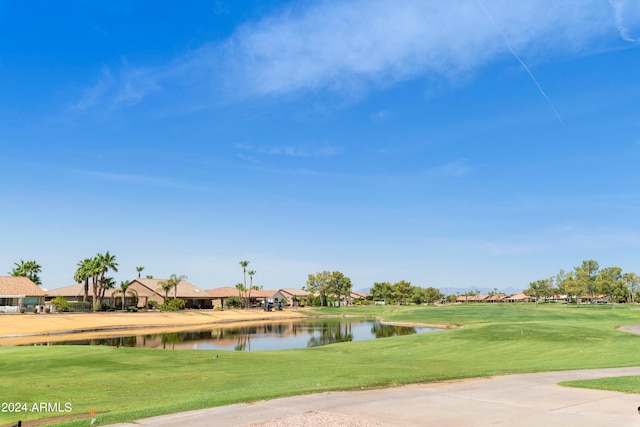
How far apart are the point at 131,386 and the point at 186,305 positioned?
118475 mm

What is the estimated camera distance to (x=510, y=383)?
18.4 meters

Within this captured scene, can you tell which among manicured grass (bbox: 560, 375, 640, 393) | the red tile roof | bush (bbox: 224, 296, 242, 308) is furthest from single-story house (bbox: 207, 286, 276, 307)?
manicured grass (bbox: 560, 375, 640, 393)

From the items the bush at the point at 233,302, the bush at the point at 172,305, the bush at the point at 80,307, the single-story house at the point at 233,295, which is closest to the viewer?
the bush at the point at 80,307

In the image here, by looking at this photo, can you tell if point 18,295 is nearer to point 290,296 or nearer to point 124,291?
point 124,291

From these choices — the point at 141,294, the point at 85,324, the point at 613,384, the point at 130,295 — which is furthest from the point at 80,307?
the point at 613,384

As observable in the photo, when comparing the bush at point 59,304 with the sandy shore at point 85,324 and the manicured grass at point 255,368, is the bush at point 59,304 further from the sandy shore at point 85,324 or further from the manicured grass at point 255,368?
the manicured grass at point 255,368

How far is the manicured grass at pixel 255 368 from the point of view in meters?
18.3

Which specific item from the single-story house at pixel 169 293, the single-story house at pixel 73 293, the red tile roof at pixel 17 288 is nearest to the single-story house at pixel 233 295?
the single-story house at pixel 169 293

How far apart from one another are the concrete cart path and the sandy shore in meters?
46.1

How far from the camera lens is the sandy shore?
→ 194 ft

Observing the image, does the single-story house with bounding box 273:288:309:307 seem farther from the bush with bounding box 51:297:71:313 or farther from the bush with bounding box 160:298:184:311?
the bush with bounding box 51:297:71:313

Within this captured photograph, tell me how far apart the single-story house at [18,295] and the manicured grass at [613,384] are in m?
91.8

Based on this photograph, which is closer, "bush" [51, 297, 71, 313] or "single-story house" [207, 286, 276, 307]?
"bush" [51, 297, 71, 313]

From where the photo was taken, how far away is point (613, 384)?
17359mm
